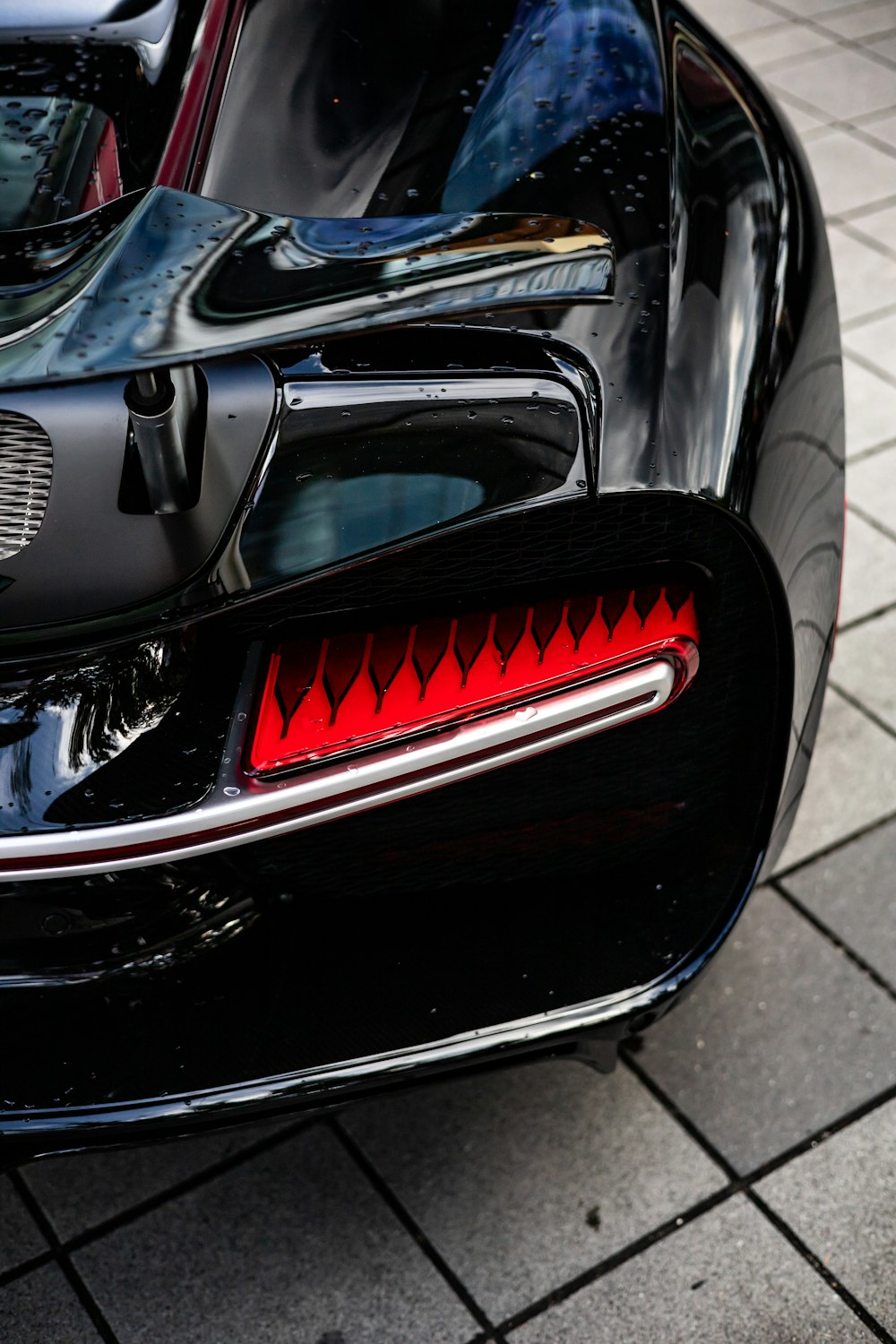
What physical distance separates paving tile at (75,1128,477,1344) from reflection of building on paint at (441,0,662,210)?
4.23 ft

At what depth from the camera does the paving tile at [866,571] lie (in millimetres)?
2633

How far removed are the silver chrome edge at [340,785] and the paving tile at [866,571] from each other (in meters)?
1.61

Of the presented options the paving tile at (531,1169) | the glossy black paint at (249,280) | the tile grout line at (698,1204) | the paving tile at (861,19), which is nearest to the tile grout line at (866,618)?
the tile grout line at (698,1204)

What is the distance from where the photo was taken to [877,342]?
3.39m

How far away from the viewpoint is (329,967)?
50.8 inches

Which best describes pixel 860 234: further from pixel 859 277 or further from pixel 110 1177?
pixel 110 1177

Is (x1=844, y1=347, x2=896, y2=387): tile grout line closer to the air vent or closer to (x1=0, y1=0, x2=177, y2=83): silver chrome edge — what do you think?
(x1=0, y1=0, x2=177, y2=83): silver chrome edge

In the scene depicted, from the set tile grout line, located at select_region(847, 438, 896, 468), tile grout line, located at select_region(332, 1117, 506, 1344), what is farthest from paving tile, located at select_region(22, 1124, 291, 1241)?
tile grout line, located at select_region(847, 438, 896, 468)

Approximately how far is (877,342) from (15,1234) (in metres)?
2.98

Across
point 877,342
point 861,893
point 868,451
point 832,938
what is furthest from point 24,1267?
point 877,342

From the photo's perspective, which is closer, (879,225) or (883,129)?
(879,225)

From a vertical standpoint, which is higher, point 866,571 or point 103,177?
point 103,177

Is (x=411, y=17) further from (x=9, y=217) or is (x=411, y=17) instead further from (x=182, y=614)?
(x=182, y=614)

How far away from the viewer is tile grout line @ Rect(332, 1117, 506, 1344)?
5.15ft
